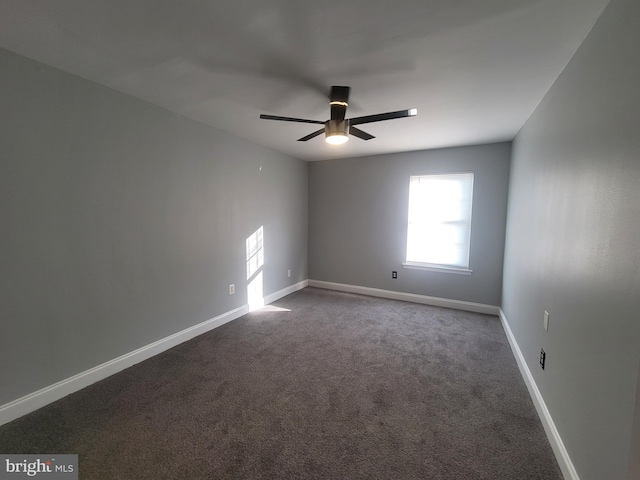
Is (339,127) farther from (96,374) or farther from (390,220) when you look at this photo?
(96,374)

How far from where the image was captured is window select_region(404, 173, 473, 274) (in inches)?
157

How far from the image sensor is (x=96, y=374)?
2.21m

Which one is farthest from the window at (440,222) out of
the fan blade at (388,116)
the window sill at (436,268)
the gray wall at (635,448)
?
the gray wall at (635,448)

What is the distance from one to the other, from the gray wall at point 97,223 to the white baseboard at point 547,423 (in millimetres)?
3140

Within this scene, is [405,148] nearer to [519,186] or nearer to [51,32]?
[519,186]

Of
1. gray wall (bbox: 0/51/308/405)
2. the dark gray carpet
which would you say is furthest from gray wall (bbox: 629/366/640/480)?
gray wall (bbox: 0/51/308/405)

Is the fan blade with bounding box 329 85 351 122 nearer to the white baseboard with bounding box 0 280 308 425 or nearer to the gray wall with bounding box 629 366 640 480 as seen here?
the gray wall with bounding box 629 366 640 480

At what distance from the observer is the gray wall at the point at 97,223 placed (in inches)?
70.8

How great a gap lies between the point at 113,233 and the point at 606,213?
3190 mm

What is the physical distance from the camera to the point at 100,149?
2188 millimetres

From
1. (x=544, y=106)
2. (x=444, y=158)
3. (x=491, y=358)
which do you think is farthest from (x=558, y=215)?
(x=444, y=158)

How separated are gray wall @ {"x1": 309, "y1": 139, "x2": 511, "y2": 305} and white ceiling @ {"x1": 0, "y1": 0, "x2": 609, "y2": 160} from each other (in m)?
1.27

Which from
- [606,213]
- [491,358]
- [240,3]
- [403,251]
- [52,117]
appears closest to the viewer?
[606,213]

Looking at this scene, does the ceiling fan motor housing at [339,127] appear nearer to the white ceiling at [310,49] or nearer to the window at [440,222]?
the white ceiling at [310,49]
